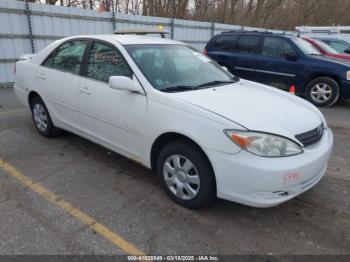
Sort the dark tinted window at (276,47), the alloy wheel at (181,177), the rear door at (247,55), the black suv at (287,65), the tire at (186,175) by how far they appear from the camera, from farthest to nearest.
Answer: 1. the rear door at (247,55)
2. the dark tinted window at (276,47)
3. the black suv at (287,65)
4. the alloy wheel at (181,177)
5. the tire at (186,175)

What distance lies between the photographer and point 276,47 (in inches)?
319

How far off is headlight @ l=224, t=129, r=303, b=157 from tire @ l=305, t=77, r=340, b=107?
228 inches

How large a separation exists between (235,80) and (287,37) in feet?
16.3

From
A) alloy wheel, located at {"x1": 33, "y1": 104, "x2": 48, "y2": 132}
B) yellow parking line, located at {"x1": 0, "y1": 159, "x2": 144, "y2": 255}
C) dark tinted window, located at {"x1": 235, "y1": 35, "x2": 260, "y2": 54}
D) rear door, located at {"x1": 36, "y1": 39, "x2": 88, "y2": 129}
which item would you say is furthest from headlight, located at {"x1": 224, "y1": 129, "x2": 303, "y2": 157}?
dark tinted window, located at {"x1": 235, "y1": 35, "x2": 260, "y2": 54}

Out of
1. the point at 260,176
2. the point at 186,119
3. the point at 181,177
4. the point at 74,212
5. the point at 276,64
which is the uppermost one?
the point at 186,119

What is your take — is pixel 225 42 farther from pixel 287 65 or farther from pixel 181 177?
pixel 181 177

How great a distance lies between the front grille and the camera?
268cm

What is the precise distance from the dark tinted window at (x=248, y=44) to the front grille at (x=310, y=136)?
19.6 ft

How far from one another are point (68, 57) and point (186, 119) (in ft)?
7.50

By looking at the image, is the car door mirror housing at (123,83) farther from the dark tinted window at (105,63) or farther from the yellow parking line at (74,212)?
the yellow parking line at (74,212)

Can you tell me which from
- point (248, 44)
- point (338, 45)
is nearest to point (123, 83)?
point (248, 44)

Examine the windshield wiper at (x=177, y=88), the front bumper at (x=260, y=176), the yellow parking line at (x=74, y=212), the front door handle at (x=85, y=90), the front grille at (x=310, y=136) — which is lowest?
the yellow parking line at (x=74, y=212)

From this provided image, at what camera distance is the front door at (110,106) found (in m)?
3.16

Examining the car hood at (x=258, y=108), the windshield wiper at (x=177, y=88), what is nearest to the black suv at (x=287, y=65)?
the car hood at (x=258, y=108)
